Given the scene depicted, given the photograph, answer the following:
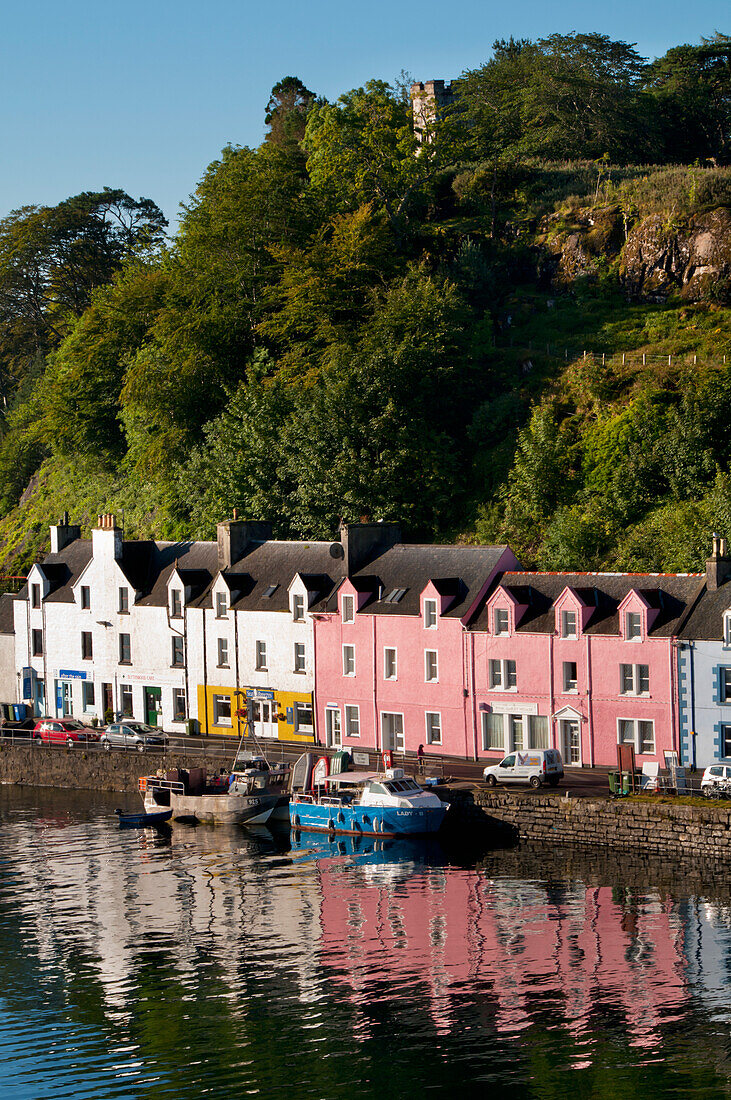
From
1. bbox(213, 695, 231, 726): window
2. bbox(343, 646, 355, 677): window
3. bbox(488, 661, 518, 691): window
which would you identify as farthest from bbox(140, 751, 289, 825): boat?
bbox(488, 661, 518, 691): window

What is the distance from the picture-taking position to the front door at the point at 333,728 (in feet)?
219

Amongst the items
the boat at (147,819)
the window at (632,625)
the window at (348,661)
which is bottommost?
the boat at (147,819)

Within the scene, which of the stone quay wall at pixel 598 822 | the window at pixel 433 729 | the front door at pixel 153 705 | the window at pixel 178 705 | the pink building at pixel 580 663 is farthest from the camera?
the front door at pixel 153 705

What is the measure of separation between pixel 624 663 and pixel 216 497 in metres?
35.7

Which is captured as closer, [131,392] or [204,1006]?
[204,1006]

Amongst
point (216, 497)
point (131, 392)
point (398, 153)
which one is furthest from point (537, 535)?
point (398, 153)

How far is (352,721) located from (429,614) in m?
7.23

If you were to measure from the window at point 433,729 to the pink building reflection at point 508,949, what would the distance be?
42.7ft

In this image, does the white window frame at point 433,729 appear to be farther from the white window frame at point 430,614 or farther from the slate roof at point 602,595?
the slate roof at point 602,595

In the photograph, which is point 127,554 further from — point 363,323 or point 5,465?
point 5,465

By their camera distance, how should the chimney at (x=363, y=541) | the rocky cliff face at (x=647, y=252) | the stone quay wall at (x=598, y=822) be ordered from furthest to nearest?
1. the rocky cliff face at (x=647, y=252)
2. the chimney at (x=363, y=541)
3. the stone quay wall at (x=598, y=822)

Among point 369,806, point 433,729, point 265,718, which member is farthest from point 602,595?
point 265,718

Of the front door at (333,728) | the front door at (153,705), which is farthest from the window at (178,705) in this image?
the front door at (333,728)

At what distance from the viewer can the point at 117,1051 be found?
3634 cm
